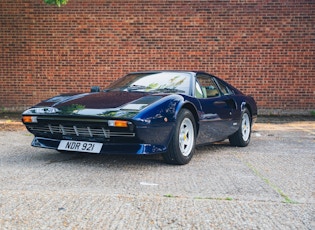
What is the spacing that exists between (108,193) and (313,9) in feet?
29.1

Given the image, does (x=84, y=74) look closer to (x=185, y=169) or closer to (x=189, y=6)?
(x=189, y=6)

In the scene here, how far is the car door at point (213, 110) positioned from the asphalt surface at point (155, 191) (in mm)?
314

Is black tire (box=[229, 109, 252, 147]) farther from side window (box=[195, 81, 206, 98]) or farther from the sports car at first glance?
side window (box=[195, 81, 206, 98])

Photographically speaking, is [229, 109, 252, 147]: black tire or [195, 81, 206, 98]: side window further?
[229, 109, 252, 147]: black tire

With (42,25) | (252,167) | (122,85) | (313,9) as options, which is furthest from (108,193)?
(313,9)

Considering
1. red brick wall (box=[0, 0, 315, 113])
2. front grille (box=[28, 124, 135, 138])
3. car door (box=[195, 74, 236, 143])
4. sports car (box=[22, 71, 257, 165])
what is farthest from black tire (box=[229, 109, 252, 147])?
red brick wall (box=[0, 0, 315, 113])

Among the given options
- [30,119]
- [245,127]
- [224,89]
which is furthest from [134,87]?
[245,127]

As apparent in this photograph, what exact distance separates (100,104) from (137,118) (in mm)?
571

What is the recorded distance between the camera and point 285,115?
10.3m

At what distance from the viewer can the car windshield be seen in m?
4.91

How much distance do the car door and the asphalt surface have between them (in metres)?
0.31

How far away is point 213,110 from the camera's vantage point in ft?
17.1

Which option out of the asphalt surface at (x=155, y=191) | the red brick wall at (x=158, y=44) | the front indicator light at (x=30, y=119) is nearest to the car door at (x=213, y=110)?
the asphalt surface at (x=155, y=191)

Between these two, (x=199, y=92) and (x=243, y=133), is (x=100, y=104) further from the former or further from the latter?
(x=243, y=133)
